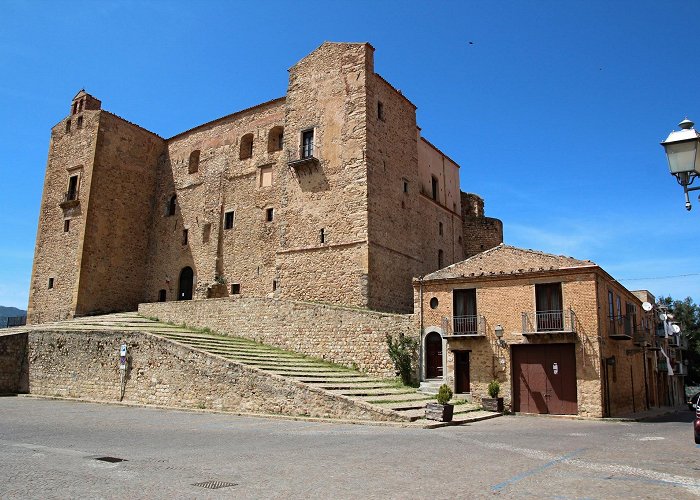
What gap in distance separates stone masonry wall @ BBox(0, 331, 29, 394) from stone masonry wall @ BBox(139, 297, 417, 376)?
646cm

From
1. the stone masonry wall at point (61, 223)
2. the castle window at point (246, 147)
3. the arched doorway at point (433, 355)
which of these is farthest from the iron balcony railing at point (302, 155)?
the stone masonry wall at point (61, 223)

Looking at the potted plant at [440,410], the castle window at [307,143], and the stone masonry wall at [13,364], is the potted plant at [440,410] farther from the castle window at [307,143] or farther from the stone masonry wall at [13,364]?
the stone masonry wall at [13,364]

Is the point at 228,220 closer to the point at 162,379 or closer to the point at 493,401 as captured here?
the point at 162,379

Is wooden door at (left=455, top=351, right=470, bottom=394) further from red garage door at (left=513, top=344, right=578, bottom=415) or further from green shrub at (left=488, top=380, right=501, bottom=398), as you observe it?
red garage door at (left=513, top=344, right=578, bottom=415)

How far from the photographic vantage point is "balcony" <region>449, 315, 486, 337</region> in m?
19.1

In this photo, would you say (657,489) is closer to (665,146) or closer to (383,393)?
(665,146)

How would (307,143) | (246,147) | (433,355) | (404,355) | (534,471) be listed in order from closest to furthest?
(534,471) < (404,355) < (433,355) < (307,143) < (246,147)

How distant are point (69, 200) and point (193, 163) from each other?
7528 mm

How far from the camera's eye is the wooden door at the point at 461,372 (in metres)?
19.4

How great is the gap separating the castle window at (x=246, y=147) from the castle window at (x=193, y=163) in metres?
4.01

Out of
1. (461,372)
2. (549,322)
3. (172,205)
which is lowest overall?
(461,372)

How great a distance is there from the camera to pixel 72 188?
3369cm

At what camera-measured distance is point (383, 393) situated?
17.0 metres

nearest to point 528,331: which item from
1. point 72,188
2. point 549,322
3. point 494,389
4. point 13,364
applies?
point 549,322
